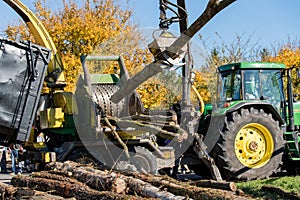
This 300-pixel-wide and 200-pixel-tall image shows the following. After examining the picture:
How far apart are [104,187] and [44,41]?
4.27 meters

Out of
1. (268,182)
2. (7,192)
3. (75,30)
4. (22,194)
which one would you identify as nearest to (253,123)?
(268,182)

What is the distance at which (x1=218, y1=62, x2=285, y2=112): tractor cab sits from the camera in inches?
443

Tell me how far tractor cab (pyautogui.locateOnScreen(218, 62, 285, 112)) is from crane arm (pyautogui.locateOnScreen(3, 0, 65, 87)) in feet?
12.2

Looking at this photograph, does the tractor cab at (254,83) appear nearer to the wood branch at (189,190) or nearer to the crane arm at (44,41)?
the crane arm at (44,41)

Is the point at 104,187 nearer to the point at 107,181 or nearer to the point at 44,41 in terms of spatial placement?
the point at 107,181

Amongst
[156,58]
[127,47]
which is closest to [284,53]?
[127,47]

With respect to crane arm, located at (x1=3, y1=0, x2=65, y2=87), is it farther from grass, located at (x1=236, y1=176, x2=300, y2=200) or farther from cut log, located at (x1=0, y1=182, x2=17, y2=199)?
grass, located at (x1=236, y1=176, x2=300, y2=200)

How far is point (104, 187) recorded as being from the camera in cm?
762

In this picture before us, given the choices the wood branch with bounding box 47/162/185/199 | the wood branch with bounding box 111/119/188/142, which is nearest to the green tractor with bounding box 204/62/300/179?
the wood branch with bounding box 111/119/188/142

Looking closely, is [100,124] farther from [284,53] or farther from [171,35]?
[284,53]

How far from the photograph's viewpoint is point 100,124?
9789 mm

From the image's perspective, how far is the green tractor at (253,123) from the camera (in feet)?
33.7

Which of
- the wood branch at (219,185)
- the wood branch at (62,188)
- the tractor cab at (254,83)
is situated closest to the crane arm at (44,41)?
the wood branch at (62,188)

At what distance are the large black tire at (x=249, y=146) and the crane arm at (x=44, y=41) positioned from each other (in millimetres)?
3587
